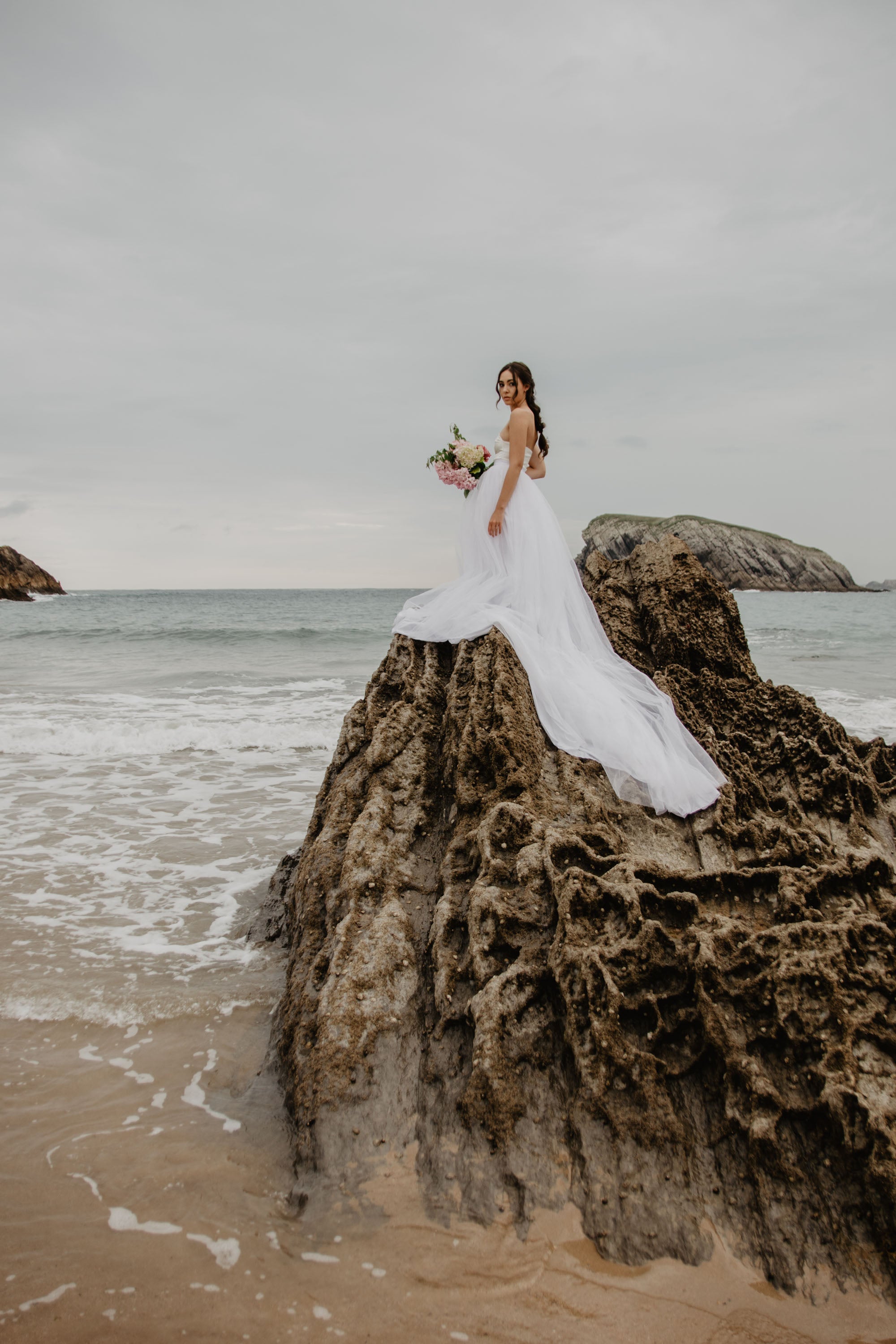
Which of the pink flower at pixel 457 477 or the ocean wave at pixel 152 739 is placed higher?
the pink flower at pixel 457 477

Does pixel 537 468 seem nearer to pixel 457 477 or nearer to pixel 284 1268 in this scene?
pixel 457 477

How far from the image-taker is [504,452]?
20.5 ft

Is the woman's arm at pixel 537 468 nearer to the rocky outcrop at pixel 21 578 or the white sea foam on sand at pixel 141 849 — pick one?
the white sea foam on sand at pixel 141 849

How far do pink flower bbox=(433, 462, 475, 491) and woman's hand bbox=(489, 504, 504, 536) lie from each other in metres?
0.58

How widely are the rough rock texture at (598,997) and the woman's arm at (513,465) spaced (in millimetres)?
1698

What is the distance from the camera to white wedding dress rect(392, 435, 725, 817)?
13.6 ft

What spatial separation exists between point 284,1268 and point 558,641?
3.82 m

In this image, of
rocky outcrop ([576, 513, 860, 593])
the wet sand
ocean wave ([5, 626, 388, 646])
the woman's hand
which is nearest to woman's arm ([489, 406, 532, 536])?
the woman's hand

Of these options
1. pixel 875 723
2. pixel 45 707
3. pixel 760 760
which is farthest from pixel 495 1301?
pixel 45 707

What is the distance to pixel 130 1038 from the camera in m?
3.80

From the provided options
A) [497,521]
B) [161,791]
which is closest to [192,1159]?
[497,521]

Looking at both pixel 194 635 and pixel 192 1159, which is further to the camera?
pixel 194 635

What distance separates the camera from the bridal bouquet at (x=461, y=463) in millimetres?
6227

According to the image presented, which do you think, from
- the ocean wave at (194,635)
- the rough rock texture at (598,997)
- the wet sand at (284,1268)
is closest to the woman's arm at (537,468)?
the rough rock texture at (598,997)
